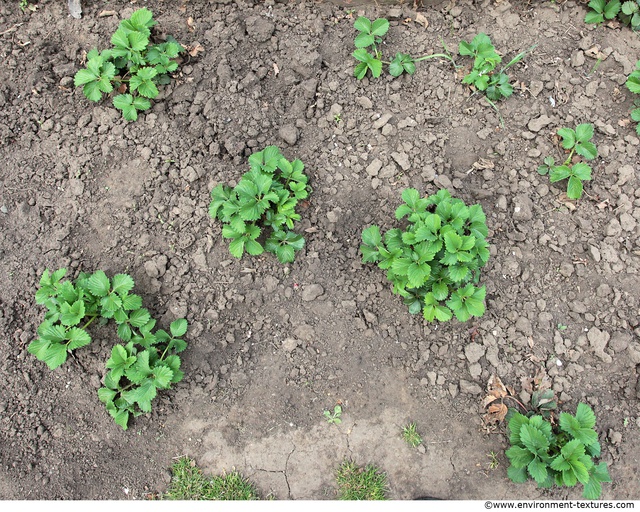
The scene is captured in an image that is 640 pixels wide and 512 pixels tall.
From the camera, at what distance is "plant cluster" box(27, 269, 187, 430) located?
9.49ft

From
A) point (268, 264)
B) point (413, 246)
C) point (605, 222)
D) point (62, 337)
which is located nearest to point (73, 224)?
point (62, 337)

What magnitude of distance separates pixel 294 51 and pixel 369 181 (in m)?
0.99

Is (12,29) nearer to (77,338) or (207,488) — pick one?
(77,338)

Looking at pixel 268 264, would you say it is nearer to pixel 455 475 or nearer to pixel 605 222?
pixel 455 475

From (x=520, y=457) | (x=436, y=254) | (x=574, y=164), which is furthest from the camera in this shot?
(x=574, y=164)

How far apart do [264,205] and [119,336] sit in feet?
3.51

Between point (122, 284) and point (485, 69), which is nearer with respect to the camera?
point (122, 284)

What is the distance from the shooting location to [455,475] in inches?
117

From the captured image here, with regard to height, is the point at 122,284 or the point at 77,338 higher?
the point at 122,284

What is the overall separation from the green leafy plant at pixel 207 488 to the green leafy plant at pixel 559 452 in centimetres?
142

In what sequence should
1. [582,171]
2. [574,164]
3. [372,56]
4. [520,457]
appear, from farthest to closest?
1. [372,56]
2. [574,164]
3. [582,171]
4. [520,457]

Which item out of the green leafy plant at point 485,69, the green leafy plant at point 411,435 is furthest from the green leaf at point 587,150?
the green leafy plant at point 411,435

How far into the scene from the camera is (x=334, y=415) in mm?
3053

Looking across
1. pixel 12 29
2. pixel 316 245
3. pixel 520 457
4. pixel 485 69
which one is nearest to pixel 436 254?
pixel 316 245
